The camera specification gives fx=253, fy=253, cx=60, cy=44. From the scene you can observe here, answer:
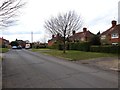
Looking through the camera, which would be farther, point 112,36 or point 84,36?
point 84,36

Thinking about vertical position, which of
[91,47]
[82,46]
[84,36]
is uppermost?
[84,36]

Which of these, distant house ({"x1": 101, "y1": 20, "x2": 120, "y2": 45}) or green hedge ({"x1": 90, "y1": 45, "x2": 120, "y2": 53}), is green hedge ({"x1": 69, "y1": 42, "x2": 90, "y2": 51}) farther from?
distant house ({"x1": 101, "y1": 20, "x2": 120, "y2": 45})

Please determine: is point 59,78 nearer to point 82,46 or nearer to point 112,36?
point 82,46

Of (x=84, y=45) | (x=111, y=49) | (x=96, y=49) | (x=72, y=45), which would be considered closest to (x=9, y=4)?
(x=111, y=49)

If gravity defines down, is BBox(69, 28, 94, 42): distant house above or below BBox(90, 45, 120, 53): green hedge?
above

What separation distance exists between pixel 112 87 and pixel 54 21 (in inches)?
1630

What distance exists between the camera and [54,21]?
50.7m

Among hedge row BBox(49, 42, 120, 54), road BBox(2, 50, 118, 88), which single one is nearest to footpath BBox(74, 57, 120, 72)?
road BBox(2, 50, 118, 88)

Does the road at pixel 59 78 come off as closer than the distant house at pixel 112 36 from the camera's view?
Yes

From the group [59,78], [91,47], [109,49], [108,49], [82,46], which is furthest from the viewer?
[82,46]

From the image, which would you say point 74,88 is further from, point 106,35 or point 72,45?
point 106,35

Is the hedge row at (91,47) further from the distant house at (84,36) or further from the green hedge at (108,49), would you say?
the distant house at (84,36)

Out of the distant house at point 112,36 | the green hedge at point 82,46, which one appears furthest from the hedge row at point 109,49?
the distant house at point 112,36

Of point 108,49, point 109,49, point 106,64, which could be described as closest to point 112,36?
point 108,49
